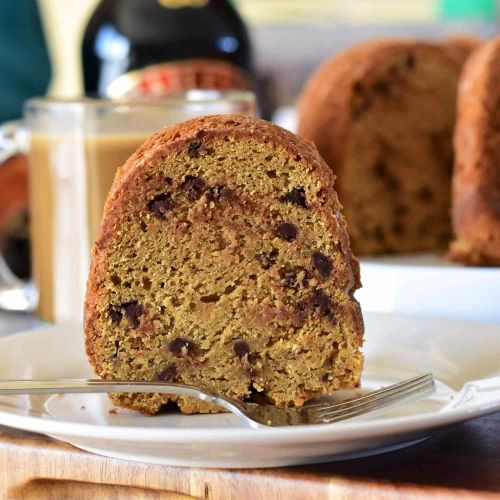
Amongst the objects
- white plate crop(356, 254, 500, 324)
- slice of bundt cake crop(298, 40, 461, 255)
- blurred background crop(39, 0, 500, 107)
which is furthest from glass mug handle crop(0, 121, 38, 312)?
blurred background crop(39, 0, 500, 107)

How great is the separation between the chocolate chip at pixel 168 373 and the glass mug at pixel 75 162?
1.69 feet

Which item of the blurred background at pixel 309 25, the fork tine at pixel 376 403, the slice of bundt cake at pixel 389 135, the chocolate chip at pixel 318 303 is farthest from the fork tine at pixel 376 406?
the blurred background at pixel 309 25

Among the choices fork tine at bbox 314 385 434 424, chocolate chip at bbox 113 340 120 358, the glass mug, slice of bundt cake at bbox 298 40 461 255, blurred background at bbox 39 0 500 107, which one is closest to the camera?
fork tine at bbox 314 385 434 424

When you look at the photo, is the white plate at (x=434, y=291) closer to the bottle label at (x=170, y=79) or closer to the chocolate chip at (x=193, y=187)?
the chocolate chip at (x=193, y=187)

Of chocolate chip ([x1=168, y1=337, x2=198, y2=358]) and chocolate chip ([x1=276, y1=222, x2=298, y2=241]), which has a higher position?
chocolate chip ([x1=276, y1=222, x2=298, y2=241])

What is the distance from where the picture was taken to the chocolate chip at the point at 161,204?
94 cm

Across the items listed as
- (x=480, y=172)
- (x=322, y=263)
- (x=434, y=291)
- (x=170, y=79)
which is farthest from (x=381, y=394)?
(x=170, y=79)

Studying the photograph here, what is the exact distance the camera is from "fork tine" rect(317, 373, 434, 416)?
90 centimetres

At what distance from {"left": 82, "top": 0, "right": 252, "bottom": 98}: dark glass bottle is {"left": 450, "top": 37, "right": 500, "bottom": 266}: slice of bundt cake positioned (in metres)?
0.53

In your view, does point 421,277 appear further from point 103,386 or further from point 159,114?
point 103,386

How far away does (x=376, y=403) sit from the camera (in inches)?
35.1

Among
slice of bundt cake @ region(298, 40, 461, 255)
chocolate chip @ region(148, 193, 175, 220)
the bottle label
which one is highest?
the bottle label

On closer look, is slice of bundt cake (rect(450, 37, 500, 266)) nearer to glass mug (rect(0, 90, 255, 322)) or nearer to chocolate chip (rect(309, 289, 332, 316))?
glass mug (rect(0, 90, 255, 322))

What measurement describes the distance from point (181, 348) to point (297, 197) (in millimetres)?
179
